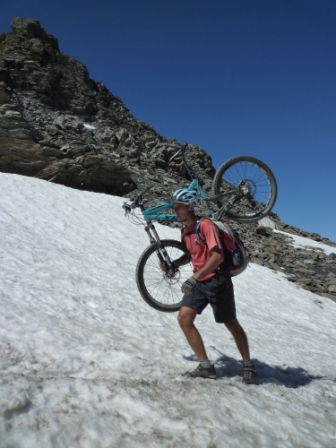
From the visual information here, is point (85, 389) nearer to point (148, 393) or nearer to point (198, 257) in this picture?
point (148, 393)

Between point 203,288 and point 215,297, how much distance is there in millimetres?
214

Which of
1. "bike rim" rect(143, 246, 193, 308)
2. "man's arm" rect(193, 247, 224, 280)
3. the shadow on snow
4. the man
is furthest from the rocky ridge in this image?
"man's arm" rect(193, 247, 224, 280)

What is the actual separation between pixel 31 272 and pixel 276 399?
18.4 feet

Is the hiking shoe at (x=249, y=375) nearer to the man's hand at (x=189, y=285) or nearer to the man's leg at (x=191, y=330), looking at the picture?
the man's leg at (x=191, y=330)

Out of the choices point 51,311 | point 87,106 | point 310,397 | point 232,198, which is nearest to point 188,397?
point 310,397

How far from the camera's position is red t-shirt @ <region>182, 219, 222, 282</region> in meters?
4.83

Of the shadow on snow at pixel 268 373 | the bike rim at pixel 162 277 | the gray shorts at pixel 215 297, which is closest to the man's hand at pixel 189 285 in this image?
the gray shorts at pixel 215 297

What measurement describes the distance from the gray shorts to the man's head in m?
1.03

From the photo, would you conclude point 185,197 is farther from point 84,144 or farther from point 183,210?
point 84,144

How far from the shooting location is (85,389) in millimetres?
3697

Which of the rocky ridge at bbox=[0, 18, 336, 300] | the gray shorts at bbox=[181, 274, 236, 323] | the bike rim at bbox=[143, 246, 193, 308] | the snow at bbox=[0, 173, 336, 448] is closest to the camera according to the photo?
the snow at bbox=[0, 173, 336, 448]

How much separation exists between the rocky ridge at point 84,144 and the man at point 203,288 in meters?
11.6

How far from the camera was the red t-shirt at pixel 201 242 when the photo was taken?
4828mm

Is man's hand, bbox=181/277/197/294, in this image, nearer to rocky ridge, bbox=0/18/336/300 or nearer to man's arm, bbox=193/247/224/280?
man's arm, bbox=193/247/224/280
